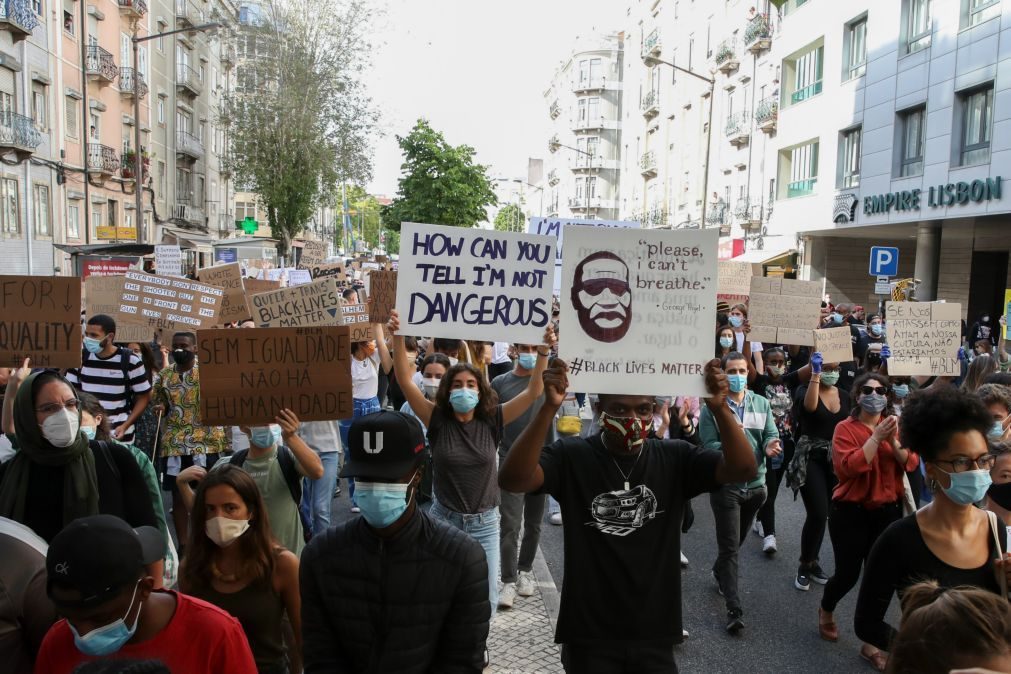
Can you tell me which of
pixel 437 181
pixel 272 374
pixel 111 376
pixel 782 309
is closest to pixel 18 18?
pixel 437 181

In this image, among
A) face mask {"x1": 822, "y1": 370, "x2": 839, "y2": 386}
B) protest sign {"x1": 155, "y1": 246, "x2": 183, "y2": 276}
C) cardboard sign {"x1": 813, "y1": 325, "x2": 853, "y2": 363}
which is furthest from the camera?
protest sign {"x1": 155, "y1": 246, "x2": 183, "y2": 276}

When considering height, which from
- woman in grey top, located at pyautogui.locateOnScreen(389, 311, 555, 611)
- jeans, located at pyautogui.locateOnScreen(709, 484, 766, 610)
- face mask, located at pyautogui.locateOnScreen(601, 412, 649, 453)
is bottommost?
jeans, located at pyautogui.locateOnScreen(709, 484, 766, 610)

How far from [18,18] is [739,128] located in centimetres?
2586

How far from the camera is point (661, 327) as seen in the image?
3703 millimetres

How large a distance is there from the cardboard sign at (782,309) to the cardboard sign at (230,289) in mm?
6038

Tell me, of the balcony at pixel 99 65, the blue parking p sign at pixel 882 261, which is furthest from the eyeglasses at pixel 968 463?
the balcony at pixel 99 65

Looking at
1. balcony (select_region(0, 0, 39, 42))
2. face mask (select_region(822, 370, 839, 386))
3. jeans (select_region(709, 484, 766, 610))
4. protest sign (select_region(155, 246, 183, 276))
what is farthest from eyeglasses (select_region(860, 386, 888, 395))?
balcony (select_region(0, 0, 39, 42))

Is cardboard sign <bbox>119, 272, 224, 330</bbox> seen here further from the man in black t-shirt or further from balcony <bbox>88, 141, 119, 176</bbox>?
balcony <bbox>88, 141, 119, 176</bbox>

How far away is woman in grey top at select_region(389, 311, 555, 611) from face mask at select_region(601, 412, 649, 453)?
67.1 inches

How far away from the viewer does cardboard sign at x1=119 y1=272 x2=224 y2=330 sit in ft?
26.6

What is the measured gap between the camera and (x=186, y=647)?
2404mm

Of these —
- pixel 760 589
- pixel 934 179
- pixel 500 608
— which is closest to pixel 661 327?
pixel 500 608

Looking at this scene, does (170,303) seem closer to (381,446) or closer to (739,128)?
(381,446)

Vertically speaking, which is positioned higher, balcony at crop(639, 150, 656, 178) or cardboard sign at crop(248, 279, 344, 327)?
balcony at crop(639, 150, 656, 178)
